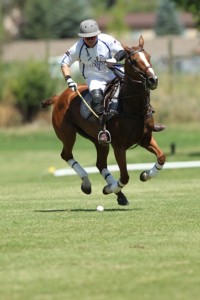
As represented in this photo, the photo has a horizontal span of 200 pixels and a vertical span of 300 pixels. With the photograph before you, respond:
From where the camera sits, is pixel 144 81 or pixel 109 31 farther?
pixel 109 31

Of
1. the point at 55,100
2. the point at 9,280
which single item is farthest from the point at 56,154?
the point at 9,280

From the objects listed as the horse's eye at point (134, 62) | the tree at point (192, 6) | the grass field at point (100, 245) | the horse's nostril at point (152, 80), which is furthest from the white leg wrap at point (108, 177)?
the tree at point (192, 6)

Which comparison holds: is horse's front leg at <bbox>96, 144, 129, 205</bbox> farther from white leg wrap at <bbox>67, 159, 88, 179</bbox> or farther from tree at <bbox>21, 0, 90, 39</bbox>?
tree at <bbox>21, 0, 90, 39</bbox>

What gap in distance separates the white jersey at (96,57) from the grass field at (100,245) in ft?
6.24

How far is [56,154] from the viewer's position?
125 feet

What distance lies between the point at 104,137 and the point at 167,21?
298ft

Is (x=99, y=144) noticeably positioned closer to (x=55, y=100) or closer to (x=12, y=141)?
(x=55, y=100)

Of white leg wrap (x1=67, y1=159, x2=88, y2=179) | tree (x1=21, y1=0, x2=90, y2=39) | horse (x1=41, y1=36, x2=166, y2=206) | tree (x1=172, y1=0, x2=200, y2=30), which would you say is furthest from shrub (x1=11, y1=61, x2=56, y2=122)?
tree (x1=21, y1=0, x2=90, y2=39)

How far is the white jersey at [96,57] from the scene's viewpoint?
15.6 m

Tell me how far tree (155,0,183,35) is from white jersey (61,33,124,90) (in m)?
87.2

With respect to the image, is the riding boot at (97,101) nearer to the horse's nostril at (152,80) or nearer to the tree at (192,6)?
the horse's nostril at (152,80)

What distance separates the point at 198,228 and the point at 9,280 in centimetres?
362

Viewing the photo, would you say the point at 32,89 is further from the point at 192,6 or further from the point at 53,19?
the point at 53,19

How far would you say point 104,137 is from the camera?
1520 cm
